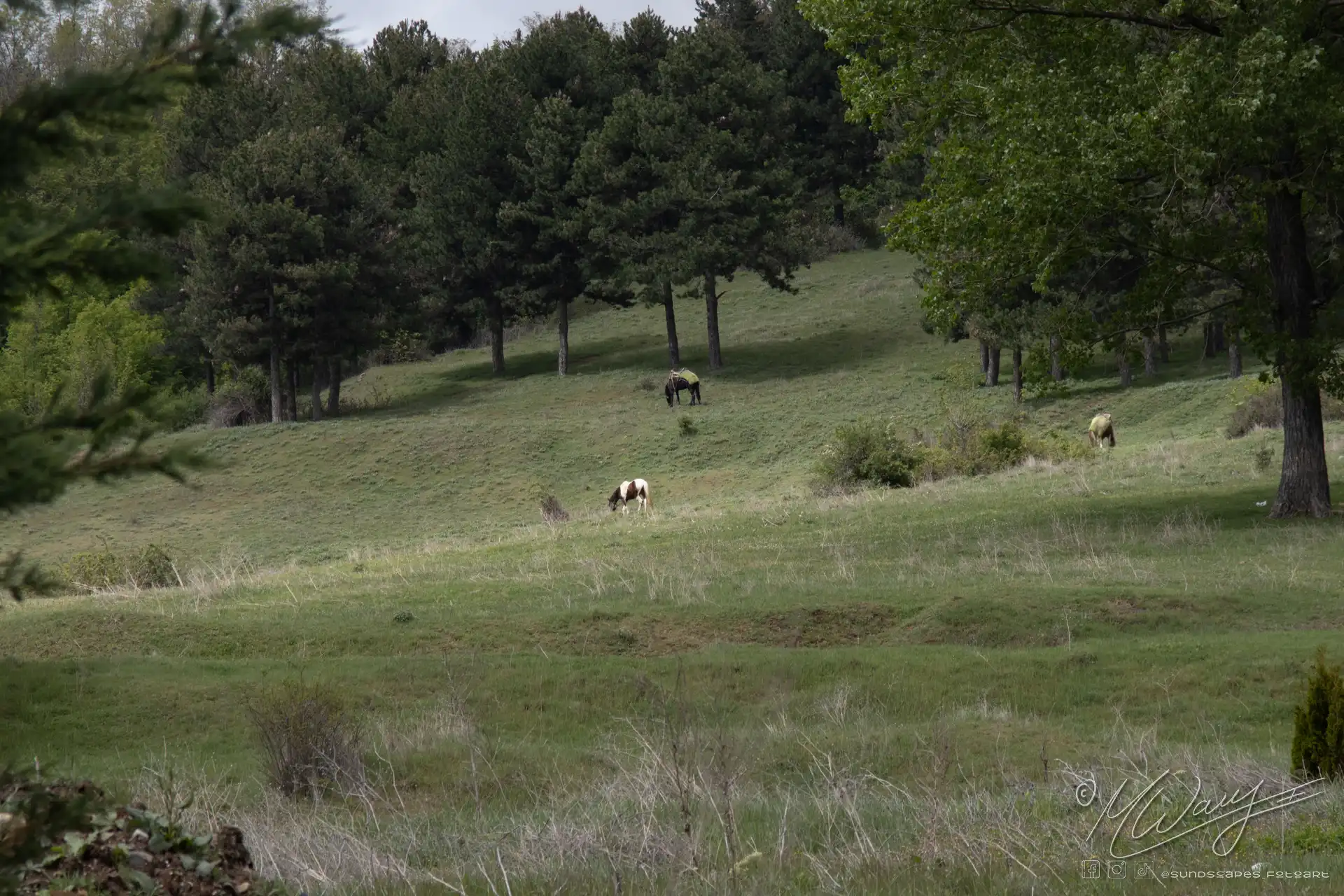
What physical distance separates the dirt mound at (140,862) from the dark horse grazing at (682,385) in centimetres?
5020

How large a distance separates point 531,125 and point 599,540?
44228mm

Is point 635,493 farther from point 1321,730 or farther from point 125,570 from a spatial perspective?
point 1321,730

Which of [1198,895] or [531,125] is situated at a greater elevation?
[531,125]

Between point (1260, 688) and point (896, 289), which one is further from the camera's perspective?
point (896, 289)

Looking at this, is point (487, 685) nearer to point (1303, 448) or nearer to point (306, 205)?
point (1303, 448)

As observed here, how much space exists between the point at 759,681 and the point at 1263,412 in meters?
27.2

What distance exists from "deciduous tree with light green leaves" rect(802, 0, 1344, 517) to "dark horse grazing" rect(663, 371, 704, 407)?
3303cm

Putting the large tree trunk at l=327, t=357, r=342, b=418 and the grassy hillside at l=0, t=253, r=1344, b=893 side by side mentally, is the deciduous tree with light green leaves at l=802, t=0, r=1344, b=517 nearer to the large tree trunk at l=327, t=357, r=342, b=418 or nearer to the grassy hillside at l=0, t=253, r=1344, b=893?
the grassy hillside at l=0, t=253, r=1344, b=893

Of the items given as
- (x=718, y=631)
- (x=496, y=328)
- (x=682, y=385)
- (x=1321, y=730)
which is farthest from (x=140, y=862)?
(x=496, y=328)

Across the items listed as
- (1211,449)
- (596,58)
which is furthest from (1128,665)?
(596,58)

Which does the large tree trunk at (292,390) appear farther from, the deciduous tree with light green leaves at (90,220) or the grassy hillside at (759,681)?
the deciduous tree with light green leaves at (90,220)

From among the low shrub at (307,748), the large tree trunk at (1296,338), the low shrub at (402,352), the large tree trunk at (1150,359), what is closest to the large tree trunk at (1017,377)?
the large tree trunk at (1150,359)

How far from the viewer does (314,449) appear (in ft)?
178

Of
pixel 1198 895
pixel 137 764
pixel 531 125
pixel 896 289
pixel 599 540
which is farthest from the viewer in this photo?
pixel 896 289
